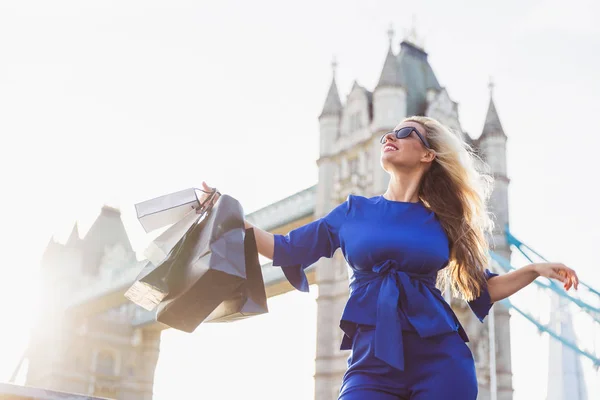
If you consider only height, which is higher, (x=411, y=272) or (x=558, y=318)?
(x=558, y=318)

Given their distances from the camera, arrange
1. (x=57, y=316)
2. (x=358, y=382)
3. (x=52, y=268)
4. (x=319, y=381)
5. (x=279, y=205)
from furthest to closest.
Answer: (x=52, y=268) → (x=57, y=316) → (x=279, y=205) → (x=319, y=381) → (x=358, y=382)

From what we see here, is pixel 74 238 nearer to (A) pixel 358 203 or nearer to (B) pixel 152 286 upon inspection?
(B) pixel 152 286

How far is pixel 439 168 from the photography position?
2.44 metres

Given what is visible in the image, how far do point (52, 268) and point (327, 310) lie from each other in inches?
678

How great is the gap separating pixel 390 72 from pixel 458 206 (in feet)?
56.3

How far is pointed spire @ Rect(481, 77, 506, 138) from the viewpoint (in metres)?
20.3

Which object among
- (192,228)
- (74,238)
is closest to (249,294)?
(192,228)

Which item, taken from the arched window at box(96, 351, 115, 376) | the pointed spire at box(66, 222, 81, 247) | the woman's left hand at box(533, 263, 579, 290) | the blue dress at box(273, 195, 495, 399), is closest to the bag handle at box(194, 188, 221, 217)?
the blue dress at box(273, 195, 495, 399)

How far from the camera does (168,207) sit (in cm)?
242

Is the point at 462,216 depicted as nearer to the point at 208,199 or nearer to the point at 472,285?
the point at 472,285

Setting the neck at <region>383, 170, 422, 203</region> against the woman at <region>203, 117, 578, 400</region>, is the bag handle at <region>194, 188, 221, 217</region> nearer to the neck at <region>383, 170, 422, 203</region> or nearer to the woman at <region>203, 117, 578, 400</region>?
the woman at <region>203, 117, 578, 400</region>

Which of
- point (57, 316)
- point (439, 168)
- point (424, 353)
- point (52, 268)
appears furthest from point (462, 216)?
point (52, 268)

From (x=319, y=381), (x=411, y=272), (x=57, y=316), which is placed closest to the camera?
(x=411, y=272)

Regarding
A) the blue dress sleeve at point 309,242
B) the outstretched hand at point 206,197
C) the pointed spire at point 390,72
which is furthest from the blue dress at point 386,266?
the pointed spire at point 390,72
